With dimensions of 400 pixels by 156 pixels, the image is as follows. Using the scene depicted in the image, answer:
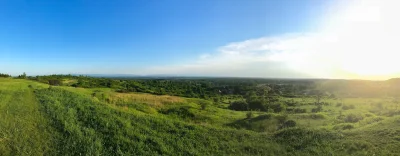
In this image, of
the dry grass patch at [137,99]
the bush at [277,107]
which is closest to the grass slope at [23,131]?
the dry grass patch at [137,99]

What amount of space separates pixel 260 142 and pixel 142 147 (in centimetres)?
786

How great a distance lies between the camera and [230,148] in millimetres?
15391

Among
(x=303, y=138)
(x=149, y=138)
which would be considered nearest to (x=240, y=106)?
(x=303, y=138)

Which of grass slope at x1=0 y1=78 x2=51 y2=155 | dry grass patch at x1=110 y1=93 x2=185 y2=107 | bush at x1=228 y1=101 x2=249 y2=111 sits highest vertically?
grass slope at x1=0 y1=78 x2=51 y2=155

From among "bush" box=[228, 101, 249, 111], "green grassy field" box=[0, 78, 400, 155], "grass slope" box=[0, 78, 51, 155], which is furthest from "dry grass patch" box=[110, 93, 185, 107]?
"green grassy field" box=[0, 78, 400, 155]

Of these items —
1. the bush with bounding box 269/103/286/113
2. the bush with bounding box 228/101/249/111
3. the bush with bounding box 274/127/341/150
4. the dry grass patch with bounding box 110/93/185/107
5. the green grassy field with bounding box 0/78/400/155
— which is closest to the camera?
the green grassy field with bounding box 0/78/400/155

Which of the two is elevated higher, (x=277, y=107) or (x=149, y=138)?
(x=149, y=138)

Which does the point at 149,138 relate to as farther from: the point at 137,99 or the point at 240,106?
the point at 240,106

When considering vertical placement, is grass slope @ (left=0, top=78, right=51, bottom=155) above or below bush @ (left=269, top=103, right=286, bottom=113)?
above

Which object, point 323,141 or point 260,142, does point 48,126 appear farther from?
point 323,141

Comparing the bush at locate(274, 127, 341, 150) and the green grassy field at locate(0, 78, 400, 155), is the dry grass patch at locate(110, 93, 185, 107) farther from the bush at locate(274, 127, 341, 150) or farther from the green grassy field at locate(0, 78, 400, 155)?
the bush at locate(274, 127, 341, 150)

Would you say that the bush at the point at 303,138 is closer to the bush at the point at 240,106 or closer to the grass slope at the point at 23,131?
the grass slope at the point at 23,131

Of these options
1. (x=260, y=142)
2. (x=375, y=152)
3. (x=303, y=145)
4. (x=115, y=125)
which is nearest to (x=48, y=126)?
(x=115, y=125)

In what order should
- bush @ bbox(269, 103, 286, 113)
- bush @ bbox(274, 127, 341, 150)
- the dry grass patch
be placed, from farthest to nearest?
bush @ bbox(269, 103, 286, 113)
the dry grass patch
bush @ bbox(274, 127, 341, 150)
